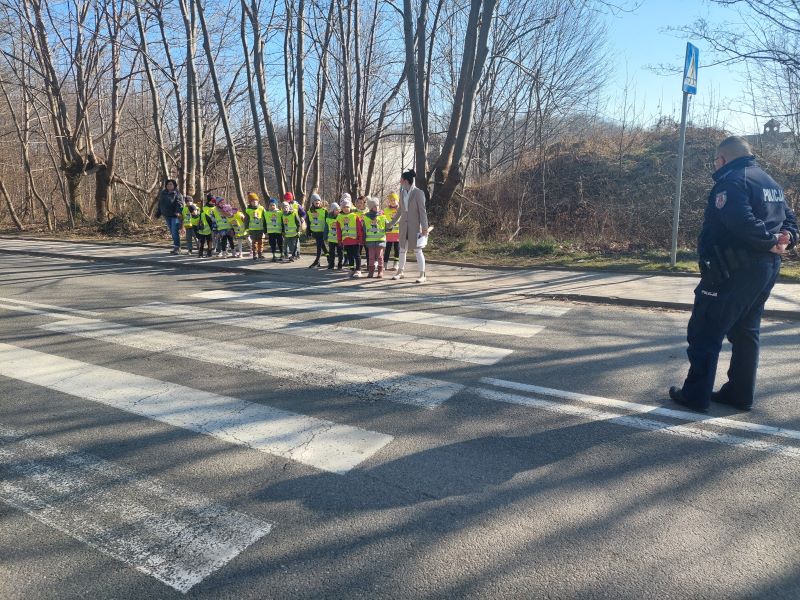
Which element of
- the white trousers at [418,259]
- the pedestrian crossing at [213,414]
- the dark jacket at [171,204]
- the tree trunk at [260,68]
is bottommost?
the pedestrian crossing at [213,414]

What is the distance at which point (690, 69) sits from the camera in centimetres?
971

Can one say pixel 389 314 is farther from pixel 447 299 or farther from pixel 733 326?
pixel 733 326

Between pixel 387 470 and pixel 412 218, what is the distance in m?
7.90

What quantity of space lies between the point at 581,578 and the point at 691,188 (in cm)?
1783

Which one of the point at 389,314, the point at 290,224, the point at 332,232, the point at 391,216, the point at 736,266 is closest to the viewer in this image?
Answer: the point at 736,266

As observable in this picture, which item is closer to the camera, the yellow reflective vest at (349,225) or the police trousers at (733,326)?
the police trousers at (733,326)

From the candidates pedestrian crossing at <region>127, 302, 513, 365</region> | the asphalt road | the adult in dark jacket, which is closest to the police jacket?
the asphalt road

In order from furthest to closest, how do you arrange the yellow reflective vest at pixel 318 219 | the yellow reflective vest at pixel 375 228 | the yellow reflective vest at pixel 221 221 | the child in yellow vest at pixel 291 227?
the yellow reflective vest at pixel 221 221
the child in yellow vest at pixel 291 227
the yellow reflective vest at pixel 318 219
the yellow reflective vest at pixel 375 228

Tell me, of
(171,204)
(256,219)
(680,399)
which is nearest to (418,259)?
(256,219)

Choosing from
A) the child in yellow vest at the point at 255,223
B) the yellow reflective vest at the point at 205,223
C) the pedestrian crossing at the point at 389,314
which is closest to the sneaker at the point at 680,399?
the pedestrian crossing at the point at 389,314

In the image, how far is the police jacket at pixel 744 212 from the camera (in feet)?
12.7

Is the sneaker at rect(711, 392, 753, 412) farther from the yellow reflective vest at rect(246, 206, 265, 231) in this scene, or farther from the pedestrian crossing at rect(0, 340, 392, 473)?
the yellow reflective vest at rect(246, 206, 265, 231)

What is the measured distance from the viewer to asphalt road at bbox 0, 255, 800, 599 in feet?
8.23

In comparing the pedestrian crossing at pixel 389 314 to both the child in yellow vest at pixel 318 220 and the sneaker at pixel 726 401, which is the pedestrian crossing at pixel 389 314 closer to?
the sneaker at pixel 726 401
